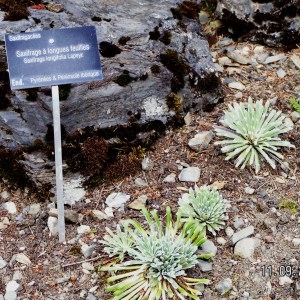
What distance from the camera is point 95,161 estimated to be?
4.82m

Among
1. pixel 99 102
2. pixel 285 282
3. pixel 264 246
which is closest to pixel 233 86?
pixel 99 102

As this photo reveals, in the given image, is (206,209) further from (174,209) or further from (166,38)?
(166,38)

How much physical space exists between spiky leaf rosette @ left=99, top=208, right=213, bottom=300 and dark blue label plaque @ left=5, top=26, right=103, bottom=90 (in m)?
1.32

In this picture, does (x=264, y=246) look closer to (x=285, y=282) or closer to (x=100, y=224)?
(x=285, y=282)

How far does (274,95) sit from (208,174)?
1369mm

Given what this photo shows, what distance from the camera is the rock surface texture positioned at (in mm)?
6031

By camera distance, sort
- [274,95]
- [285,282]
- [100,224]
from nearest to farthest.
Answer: [285,282] < [100,224] < [274,95]

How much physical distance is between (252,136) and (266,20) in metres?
1.97

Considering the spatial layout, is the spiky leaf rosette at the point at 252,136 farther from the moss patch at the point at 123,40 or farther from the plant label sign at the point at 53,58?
the plant label sign at the point at 53,58

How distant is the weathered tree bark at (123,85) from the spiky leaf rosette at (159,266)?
121cm

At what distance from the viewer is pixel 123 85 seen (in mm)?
4965

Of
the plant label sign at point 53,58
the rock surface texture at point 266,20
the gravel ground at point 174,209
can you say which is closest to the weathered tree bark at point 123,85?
the gravel ground at point 174,209

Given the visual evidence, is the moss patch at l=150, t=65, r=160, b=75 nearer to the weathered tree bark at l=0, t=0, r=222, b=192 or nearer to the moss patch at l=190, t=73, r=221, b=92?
the weathered tree bark at l=0, t=0, r=222, b=192

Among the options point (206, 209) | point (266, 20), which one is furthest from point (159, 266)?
point (266, 20)
